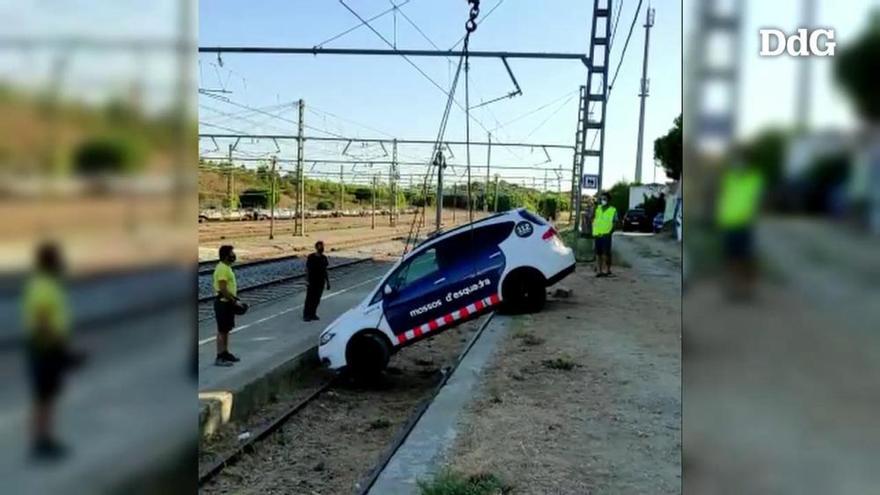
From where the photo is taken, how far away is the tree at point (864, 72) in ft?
3.05

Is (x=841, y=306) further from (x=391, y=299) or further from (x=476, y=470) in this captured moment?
(x=391, y=299)

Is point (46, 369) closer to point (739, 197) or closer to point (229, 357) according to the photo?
point (739, 197)

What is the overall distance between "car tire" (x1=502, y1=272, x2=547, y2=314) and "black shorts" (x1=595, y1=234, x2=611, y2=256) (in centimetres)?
193

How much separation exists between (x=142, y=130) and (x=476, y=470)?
4.97 metres

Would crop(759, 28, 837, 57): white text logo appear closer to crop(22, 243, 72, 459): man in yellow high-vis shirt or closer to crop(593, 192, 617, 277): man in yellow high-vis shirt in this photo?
crop(22, 243, 72, 459): man in yellow high-vis shirt

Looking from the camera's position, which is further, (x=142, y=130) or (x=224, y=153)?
(x=224, y=153)

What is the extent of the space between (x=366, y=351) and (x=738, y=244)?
950cm

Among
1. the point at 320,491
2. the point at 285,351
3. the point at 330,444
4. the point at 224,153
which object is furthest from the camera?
the point at 224,153

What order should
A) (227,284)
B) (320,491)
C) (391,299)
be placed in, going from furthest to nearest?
(391,299), (227,284), (320,491)

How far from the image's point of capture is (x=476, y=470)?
18.0 ft

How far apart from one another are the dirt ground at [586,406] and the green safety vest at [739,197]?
0.14 metres

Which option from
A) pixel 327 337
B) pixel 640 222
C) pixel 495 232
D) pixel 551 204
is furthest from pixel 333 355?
pixel 551 204

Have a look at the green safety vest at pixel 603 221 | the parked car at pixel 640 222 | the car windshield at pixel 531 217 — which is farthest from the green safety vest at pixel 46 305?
the green safety vest at pixel 603 221

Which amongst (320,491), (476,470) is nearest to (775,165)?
(476,470)
